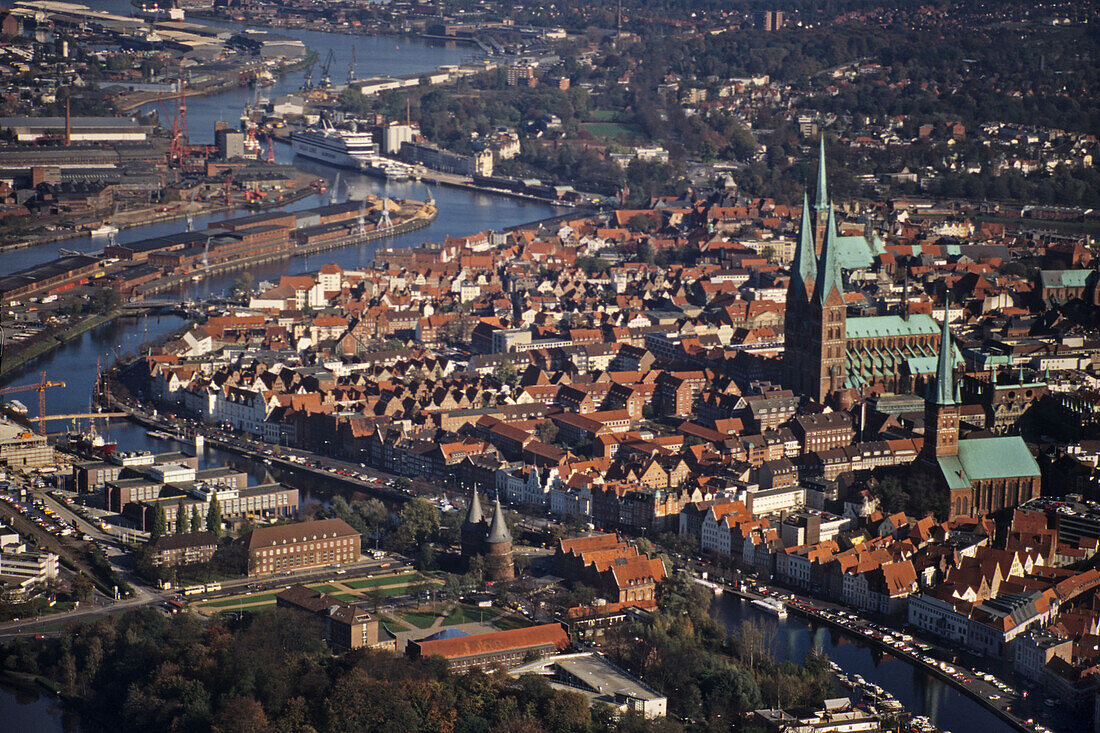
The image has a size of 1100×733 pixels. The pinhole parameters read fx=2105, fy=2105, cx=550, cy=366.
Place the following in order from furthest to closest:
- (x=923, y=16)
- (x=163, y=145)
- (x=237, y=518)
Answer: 1. (x=923, y=16)
2. (x=163, y=145)
3. (x=237, y=518)

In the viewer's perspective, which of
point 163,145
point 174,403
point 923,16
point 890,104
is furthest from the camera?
point 923,16

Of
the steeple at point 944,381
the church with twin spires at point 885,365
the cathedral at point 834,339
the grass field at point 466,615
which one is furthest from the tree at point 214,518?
the cathedral at point 834,339

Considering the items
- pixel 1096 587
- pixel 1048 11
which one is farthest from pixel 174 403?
pixel 1048 11

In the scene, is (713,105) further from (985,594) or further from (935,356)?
(985,594)

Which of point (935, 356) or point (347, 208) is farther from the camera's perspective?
point (347, 208)

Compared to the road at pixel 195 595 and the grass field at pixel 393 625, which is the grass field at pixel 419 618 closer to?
the grass field at pixel 393 625

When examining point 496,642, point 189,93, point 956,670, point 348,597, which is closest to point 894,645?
point 956,670

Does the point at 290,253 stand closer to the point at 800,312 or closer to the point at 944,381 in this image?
the point at 800,312
